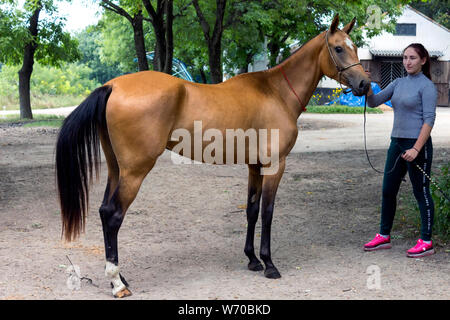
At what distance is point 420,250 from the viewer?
17.0ft

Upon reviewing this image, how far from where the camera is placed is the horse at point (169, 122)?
4125 mm

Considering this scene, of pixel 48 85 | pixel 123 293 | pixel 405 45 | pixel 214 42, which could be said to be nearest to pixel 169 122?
pixel 123 293

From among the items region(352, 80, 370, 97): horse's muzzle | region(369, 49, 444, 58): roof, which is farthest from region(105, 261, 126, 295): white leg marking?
region(369, 49, 444, 58): roof

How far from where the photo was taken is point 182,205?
299 inches

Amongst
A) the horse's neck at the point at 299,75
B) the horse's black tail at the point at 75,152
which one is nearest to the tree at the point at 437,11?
the horse's neck at the point at 299,75

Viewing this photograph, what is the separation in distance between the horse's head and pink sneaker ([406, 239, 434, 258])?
66.1 inches

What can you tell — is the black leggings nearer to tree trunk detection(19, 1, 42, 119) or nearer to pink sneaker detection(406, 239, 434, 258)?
pink sneaker detection(406, 239, 434, 258)

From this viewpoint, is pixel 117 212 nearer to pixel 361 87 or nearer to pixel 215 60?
pixel 361 87

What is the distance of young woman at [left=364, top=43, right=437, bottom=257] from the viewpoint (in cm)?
494

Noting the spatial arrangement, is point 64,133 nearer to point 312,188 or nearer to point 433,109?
point 433,109

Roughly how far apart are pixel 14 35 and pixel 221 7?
1004 cm

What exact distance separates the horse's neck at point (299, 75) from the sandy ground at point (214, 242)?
1.60m

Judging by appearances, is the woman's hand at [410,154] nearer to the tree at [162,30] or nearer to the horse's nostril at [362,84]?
the horse's nostril at [362,84]

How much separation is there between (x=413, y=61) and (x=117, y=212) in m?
3.12
